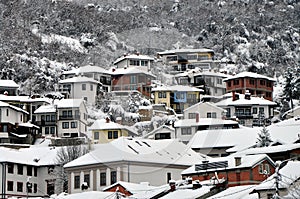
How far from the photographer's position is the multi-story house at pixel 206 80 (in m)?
98.8

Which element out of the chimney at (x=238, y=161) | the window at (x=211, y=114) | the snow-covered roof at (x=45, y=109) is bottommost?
the chimney at (x=238, y=161)

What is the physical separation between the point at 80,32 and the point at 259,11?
1336 inches

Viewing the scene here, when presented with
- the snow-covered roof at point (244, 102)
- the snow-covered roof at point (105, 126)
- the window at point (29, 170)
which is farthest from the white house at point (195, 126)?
the window at point (29, 170)

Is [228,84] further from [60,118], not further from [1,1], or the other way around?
[1,1]

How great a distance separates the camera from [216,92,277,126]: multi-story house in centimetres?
8219

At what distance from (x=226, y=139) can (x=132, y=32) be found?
242ft

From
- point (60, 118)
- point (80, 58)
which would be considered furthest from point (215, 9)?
point (60, 118)

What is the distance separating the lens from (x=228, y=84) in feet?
309

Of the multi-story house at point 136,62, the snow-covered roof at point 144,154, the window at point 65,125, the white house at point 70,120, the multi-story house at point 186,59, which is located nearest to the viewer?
the snow-covered roof at point 144,154

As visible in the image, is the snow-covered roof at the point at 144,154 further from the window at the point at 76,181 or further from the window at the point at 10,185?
the window at the point at 10,185

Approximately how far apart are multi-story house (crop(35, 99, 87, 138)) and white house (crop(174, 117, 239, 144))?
12431mm

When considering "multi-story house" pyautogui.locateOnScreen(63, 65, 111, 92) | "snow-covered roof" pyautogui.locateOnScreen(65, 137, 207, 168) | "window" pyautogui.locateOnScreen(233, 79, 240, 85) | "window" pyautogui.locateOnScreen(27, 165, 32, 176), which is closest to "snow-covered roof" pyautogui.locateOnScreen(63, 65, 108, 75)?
"multi-story house" pyautogui.locateOnScreen(63, 65, 111, 92)

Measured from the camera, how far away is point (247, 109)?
8281cm

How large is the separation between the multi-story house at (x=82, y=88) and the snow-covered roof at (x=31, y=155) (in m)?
20.8
